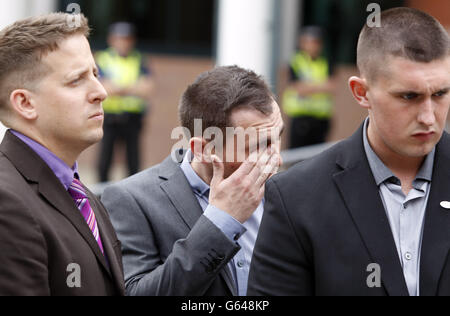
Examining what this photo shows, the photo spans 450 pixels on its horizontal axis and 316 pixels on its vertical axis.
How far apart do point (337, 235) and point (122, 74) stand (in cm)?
741

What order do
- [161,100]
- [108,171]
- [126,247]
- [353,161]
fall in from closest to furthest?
1. [353,161]
2. [126,247]
3. [108,171]
4. [161,100]

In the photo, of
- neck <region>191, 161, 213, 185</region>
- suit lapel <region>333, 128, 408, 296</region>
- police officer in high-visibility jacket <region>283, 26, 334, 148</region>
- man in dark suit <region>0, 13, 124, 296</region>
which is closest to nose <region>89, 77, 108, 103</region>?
man in dark suit <region>0, 13, 124, 296</region>

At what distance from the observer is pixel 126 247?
3.15 m

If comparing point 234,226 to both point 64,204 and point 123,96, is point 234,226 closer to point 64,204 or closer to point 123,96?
point 64,204

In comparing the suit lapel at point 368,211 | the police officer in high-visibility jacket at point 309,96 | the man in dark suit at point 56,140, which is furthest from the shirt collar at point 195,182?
the police officer in high-visibility jacket at point 309,96

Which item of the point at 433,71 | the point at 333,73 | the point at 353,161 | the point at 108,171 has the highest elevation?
the point at 433,71

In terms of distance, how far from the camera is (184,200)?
3234 millimetres

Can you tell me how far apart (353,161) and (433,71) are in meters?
0.42

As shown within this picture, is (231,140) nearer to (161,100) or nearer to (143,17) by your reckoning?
(161,100)

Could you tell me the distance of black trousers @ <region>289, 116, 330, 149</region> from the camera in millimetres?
9812

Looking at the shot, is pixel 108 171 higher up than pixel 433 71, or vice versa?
pixel 433 71

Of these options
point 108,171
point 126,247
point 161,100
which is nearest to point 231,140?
point 126,247

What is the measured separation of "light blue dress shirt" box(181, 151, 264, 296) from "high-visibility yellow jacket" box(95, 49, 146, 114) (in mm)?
6113
